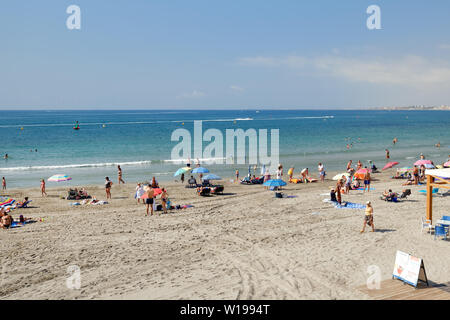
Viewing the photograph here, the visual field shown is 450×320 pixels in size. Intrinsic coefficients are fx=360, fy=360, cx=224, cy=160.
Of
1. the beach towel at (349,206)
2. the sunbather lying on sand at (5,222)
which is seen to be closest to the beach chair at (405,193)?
the beach towel at (349,206)

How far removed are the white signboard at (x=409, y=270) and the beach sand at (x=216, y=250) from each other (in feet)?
1.62

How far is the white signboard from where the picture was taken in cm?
758

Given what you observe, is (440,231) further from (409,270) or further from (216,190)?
(216,190)

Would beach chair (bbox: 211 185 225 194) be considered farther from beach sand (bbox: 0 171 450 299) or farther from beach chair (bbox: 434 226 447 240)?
beach chair (bbox: 434 226 447 240)

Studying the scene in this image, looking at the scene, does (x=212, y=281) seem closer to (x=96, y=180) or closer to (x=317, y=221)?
(x=317, y=221)

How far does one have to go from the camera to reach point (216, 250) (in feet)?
35.5

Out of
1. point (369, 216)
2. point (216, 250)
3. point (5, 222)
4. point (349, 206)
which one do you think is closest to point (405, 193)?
point (349, 206)

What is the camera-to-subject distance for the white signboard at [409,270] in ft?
24.9

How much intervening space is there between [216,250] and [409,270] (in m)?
5.23

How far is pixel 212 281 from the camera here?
8.59 metres

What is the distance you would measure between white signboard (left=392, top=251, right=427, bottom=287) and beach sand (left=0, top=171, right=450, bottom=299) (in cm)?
49

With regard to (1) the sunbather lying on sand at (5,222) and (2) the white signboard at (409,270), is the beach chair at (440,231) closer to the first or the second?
(2) the white signboard at (409,270)
